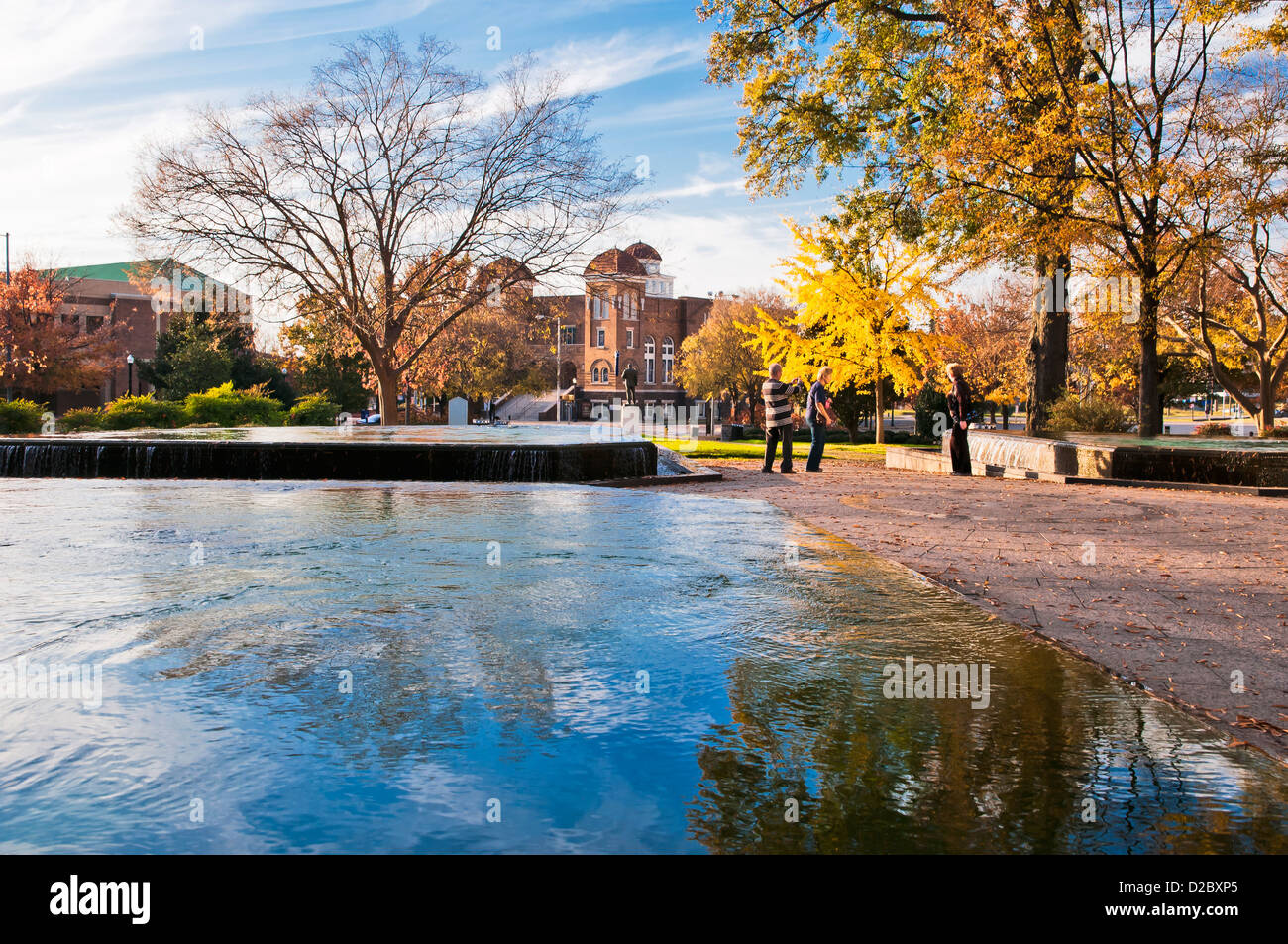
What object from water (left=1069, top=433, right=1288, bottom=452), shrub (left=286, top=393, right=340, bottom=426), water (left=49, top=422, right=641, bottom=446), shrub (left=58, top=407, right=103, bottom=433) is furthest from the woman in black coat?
shrub (left=58, top=407, right=103, bottom=433)

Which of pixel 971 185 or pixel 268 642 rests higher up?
pixel 971 185

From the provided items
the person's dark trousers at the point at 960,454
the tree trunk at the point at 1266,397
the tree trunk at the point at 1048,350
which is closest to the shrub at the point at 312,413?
the person's dark trousers at the point at 960,454

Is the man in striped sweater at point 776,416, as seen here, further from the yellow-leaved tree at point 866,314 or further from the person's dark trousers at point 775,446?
the yellow-leaved tree at point 866,314

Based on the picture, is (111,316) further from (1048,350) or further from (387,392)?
(1048,350)

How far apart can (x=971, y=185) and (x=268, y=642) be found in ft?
57.0

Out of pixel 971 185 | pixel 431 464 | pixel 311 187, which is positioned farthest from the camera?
pixel 311 187

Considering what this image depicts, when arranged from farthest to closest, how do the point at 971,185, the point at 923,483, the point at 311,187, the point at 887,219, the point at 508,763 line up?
the point at 311,187 < the point at 887,219 < the point at 971,185 < the point at 923,483 < the point at 508,763

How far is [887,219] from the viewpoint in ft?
77.8

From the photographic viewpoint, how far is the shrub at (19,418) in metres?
22.4

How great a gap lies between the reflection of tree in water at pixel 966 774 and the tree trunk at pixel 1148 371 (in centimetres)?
1726

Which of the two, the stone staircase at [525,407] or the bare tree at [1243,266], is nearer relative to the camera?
the bare tree at [1243,266]

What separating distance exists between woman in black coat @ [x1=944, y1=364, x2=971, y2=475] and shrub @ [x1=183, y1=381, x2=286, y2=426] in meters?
18.3
